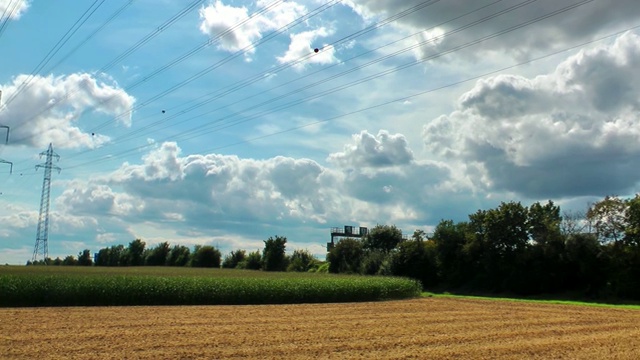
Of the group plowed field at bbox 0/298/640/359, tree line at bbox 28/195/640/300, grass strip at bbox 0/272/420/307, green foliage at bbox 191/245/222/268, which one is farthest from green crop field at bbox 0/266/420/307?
green foliage at bbox 191/245/222/268

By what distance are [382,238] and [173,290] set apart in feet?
195

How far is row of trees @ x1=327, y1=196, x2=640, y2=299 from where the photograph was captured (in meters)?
48.1

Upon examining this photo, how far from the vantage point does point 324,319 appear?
2947cm

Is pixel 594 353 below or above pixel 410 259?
below

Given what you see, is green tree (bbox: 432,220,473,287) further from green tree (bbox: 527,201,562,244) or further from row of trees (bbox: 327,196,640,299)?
green tree (bbox: 527,201,562,244)

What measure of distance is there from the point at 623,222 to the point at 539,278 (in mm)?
9191

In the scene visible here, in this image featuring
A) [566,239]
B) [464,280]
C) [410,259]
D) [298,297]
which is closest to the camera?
[298,297]

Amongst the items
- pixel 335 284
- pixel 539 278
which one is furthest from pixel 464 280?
pixel 335 284

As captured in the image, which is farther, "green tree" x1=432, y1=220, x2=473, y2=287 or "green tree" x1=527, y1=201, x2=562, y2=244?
"green tree" x1=432, y1=220, x2=473, y2=287

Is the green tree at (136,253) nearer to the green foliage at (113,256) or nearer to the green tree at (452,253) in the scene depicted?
the green foliage at (113,256)

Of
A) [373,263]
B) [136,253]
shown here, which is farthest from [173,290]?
[136,253]

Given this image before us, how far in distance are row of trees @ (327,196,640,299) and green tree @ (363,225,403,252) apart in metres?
14.6

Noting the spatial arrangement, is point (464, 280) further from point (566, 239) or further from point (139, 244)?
point (139, 244)

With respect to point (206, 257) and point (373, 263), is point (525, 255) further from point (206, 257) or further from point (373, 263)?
point (206, 257)
